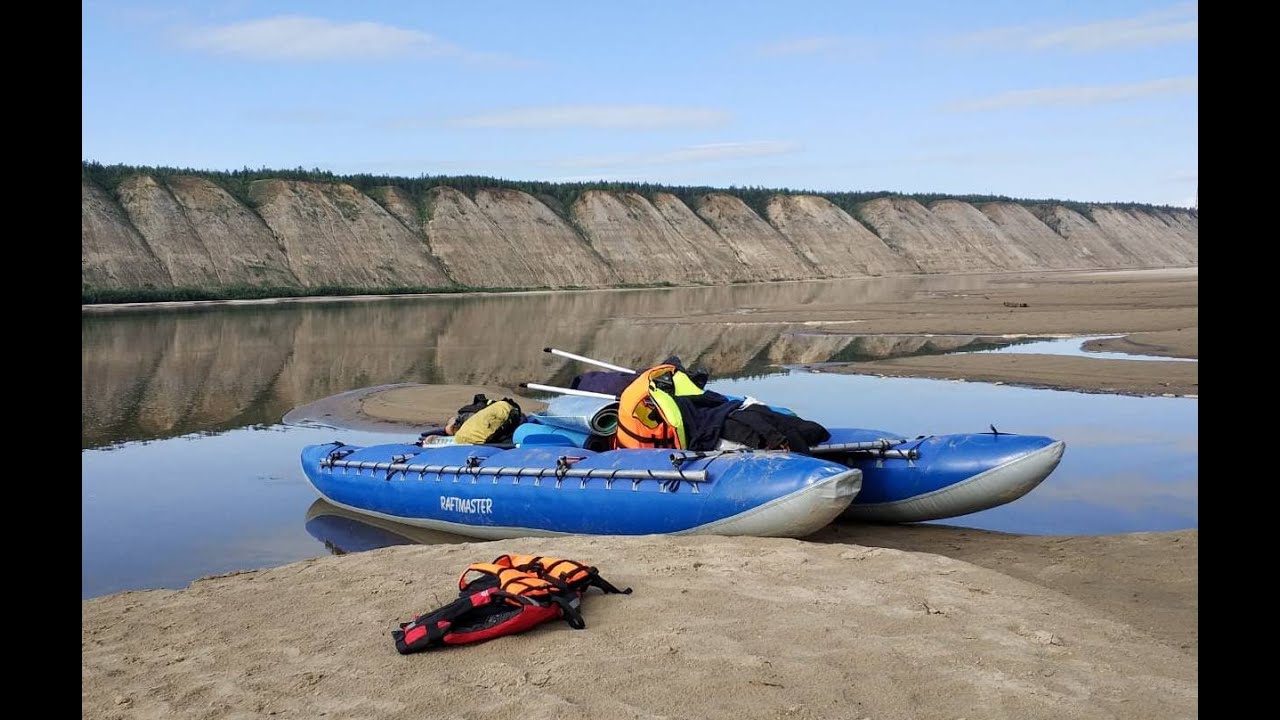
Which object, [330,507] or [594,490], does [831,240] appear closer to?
[330,507]

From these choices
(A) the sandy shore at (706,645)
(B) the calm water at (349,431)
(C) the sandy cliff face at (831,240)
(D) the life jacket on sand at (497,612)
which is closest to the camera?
(A) the sandy shore at (706,645)

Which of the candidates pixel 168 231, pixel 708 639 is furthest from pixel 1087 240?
pixel 708 639

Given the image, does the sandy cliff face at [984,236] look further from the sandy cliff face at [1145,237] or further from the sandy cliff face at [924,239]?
the sandy cliff face at [1145,237]

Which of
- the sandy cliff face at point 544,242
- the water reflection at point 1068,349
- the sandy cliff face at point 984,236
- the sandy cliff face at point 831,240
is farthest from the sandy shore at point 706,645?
the sandy cliff face at point 984,236

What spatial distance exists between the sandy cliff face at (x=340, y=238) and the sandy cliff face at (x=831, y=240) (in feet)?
102

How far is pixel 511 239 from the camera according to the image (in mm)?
63250

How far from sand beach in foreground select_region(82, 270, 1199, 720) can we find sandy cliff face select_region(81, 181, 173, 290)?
43.8 meters

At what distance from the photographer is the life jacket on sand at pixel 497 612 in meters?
4.74

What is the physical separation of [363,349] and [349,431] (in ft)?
35.3

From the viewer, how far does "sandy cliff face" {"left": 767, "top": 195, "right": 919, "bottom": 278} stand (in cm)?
7756

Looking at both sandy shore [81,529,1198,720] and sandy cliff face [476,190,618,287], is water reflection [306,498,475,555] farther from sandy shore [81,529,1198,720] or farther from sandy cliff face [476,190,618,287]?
sandy cliff face [476,190,618,287]
